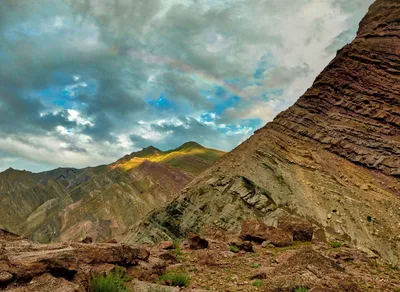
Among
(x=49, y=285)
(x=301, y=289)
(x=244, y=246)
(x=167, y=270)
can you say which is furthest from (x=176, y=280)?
(x=244, y=246)

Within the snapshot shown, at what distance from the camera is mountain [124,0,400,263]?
31.2m

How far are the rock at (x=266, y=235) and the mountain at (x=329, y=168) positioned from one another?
11.2 ft

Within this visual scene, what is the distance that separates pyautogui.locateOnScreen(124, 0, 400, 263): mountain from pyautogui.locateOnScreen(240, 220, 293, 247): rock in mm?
3402

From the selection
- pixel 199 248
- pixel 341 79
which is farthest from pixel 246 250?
pixel 341 79

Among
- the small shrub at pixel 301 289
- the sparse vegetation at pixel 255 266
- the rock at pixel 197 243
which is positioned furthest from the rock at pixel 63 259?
the rock at pixel 197 243

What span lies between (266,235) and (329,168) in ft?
57.6

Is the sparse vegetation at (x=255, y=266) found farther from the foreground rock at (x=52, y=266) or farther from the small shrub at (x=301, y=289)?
the foreground rock at (x=52, y=266)

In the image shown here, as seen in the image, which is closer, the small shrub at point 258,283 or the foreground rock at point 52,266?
the foreground rock at point 52,266

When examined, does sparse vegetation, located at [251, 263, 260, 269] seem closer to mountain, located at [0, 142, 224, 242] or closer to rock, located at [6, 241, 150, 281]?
rock, located at [6, 241, 150, 281]

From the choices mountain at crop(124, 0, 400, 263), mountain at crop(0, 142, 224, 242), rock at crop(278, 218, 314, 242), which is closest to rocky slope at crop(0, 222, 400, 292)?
rock at crop(278, 218, 314, 242)

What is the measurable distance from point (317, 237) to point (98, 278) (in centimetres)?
2390

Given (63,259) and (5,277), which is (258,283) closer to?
(63,259)

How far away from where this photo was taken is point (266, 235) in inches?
909

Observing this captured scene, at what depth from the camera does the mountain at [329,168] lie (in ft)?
102
